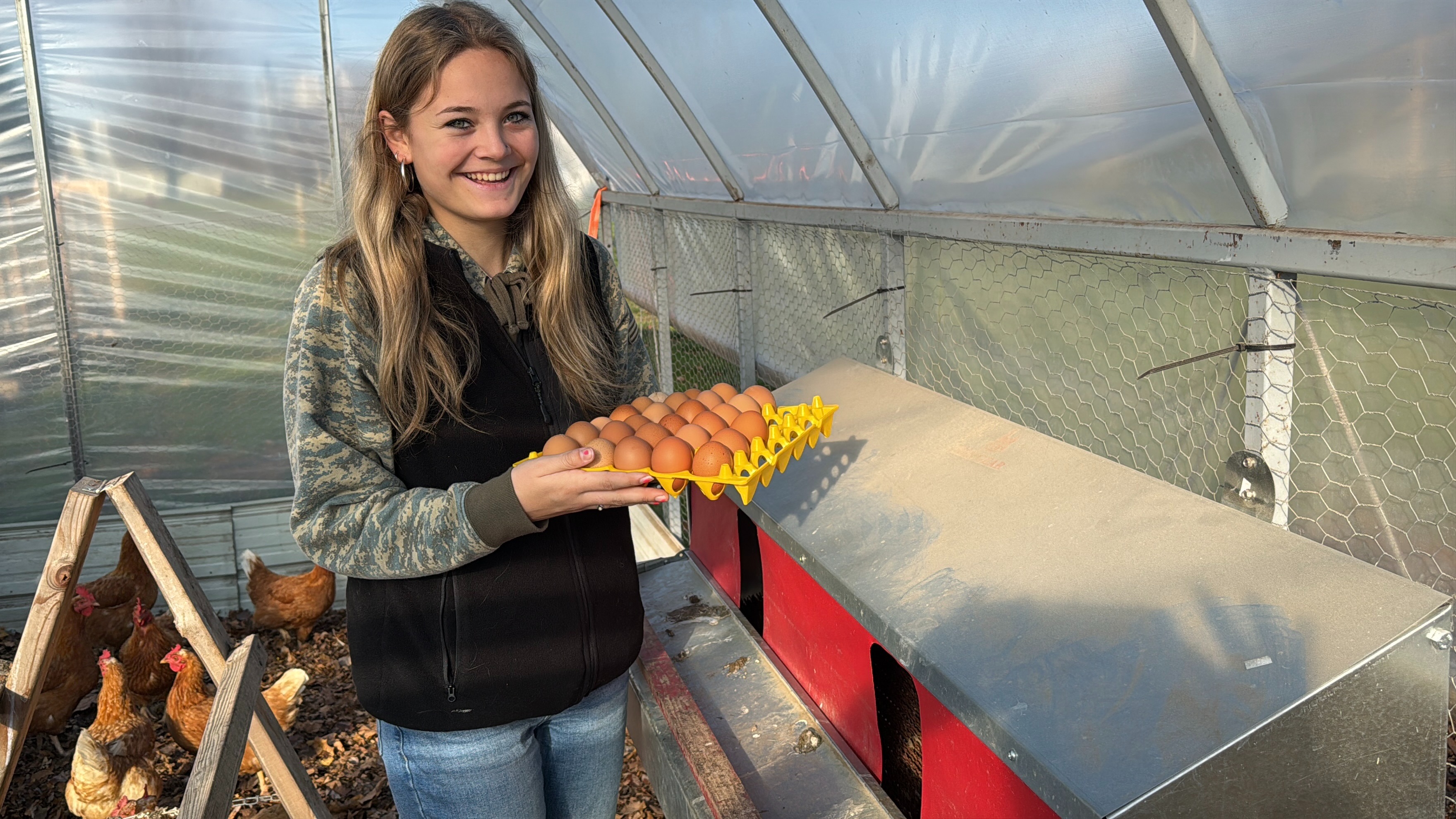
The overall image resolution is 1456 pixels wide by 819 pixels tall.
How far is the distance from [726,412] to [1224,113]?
955 mm

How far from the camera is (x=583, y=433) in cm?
150

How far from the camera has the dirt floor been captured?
3238mm

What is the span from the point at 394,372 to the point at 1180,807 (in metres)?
1.14

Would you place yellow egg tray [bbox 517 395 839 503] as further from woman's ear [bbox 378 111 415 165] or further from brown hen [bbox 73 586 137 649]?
brown hen [bbox 73 586 137 649]

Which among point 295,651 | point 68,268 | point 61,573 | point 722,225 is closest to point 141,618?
point 295,651

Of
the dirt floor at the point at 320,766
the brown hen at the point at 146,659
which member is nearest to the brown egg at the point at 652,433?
the dirt floor at the point at 320,766

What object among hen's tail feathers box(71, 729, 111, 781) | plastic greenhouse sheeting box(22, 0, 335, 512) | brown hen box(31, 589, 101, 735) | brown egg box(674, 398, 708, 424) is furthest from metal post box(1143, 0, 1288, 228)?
plastic greenhouse sheeting box(22, 0, 335, 512)

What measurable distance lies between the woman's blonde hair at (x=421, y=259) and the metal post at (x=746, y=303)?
74.7 inches

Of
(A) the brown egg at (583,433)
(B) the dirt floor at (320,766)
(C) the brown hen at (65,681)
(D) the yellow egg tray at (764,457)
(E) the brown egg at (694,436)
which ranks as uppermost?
(A) the brown egg at (583,433)

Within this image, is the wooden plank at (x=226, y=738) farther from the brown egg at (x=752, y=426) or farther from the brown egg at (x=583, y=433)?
the brown egg at (x=752, y=426)

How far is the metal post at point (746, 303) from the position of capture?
3.45 m

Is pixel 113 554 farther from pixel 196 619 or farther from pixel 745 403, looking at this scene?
pixel 745 403

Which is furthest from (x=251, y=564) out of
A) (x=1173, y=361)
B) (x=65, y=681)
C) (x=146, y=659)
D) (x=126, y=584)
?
(x=1173, y=361)

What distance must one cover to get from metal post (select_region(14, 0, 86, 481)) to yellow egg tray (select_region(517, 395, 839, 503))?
16.2 feet
